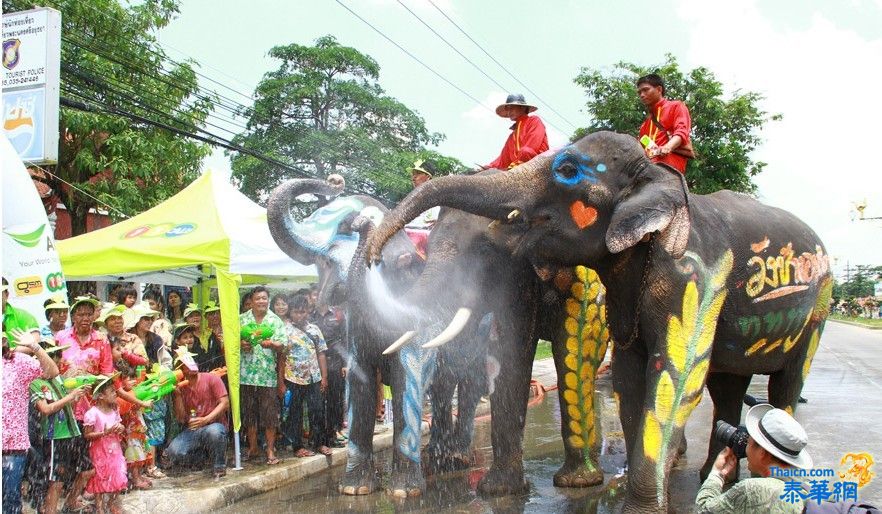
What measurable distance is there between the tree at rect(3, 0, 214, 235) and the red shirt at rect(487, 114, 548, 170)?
8.95 m

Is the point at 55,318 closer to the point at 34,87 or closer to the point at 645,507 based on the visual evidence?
the point at 34,87

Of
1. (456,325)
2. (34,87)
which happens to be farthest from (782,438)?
(34,87)

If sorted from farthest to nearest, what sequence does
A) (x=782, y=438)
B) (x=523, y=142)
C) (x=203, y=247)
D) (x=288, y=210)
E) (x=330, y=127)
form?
(x=330, y=127), (x=203, y=247), (x=288, y=210), (x=523, y=142), (x=782, y=438)

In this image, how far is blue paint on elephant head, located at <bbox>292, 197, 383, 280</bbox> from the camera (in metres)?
6.88

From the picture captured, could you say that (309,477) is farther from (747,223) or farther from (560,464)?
(747,223)

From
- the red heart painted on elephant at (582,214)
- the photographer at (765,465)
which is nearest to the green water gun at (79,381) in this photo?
the red heart painted on elephant at (582,214)

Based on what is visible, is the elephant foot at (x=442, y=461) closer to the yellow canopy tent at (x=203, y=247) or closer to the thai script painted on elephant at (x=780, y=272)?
the yellow canopy tent at (x=203, y=247)

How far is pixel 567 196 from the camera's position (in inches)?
210

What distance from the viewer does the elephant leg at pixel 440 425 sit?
7.52 metres

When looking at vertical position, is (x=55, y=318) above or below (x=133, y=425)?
above

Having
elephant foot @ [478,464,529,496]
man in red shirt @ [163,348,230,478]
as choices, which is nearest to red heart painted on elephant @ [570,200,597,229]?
elephant foot @ [478,464,529,496]

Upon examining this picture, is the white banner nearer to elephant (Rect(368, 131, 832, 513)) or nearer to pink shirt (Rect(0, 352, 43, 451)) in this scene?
pink shirt (Rect(0, 352, 43, 451))

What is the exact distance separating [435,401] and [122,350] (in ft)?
9.24

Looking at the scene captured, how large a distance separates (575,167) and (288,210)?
2.66 m
